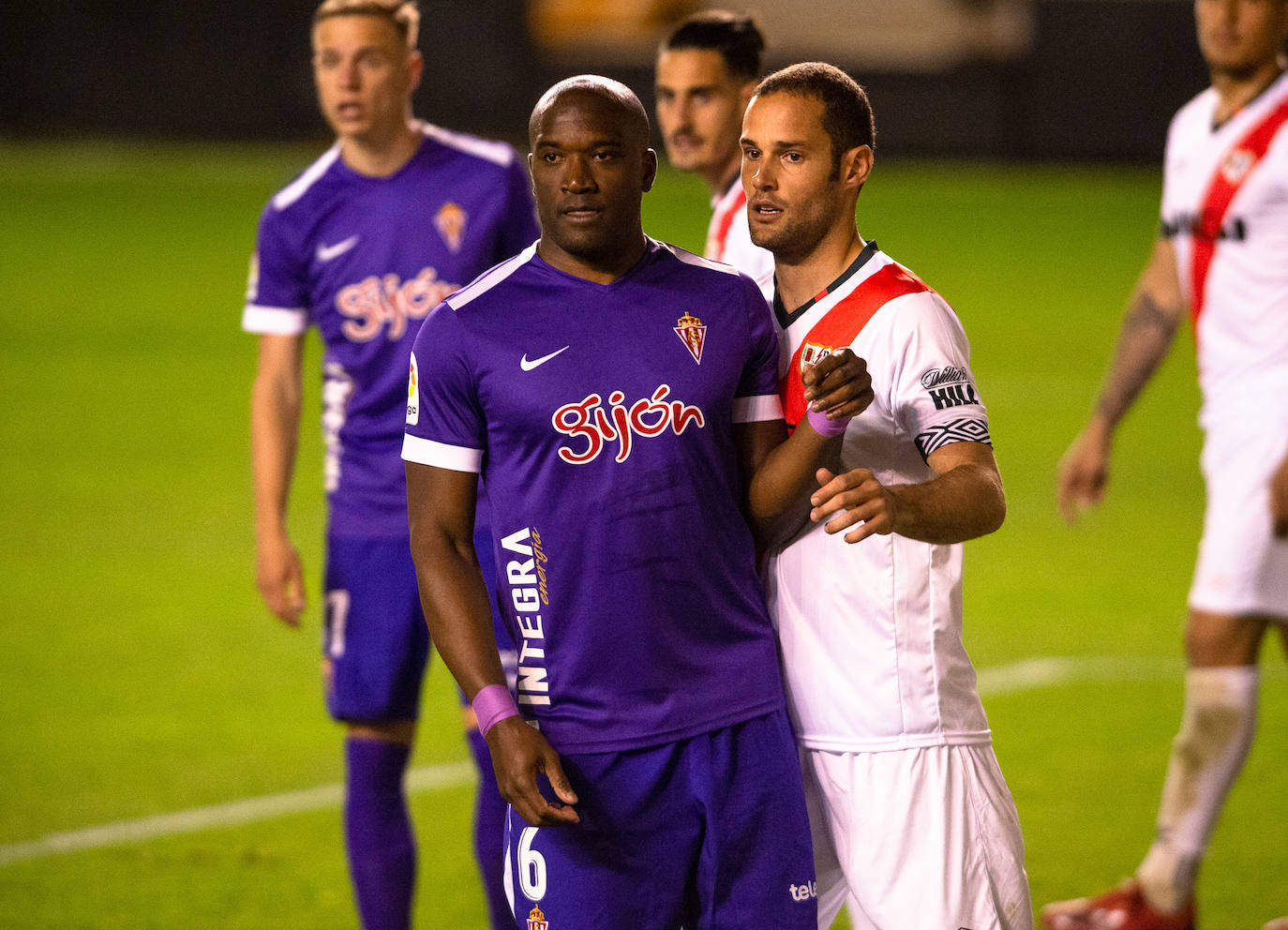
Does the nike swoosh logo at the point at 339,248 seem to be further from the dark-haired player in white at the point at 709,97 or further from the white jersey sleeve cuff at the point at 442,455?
the white jersey sleeve cuff at the point at 442,455

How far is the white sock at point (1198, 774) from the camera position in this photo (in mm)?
4500

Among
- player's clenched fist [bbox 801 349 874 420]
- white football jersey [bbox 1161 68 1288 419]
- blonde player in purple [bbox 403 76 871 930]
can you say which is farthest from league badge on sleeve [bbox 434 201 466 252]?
white football jersey [bbox 1161 68 1288 419]

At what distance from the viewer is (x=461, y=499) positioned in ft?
10.0

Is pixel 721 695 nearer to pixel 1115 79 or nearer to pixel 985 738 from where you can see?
pixel 985 738

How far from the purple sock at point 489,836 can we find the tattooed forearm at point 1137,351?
2081 mm

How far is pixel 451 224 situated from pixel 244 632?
3.61 metres

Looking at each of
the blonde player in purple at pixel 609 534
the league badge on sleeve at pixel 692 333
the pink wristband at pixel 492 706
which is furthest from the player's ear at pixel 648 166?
the pink wristband at pixel 492 706

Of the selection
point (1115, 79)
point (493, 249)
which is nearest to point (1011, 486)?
point (493, 249)

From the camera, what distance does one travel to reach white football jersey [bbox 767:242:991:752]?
3170 millimetres

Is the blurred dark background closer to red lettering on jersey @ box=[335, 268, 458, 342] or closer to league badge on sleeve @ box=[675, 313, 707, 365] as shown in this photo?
red lettering on jersey @ box=[335, 268, 458, 342]

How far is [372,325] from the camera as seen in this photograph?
4.37 m

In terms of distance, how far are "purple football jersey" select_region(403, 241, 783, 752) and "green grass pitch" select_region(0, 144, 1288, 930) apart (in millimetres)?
2027

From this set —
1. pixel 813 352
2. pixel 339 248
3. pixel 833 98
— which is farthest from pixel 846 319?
pixel 339 248

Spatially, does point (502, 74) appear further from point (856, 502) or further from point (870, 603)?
point (856, 502)
